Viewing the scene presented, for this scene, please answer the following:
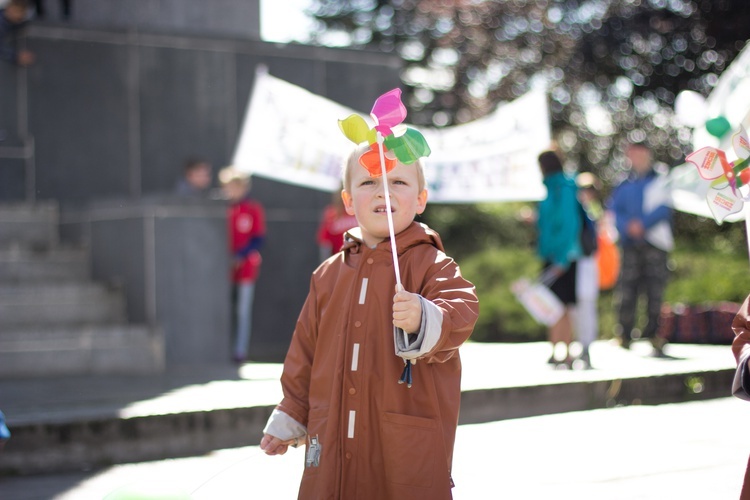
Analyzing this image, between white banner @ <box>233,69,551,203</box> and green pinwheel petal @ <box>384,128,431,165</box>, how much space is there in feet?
24.0

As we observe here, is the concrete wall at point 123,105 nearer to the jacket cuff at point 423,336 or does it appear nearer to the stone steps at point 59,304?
the stone steps at point 59,304

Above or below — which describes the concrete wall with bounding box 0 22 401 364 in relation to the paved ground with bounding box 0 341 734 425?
above

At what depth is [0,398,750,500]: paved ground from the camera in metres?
5.29

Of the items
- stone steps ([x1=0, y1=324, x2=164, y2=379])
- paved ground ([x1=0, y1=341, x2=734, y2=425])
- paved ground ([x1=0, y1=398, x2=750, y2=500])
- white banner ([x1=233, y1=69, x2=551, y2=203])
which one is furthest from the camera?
white banner ([x1=233, y1=69, x2=551, y2=203])

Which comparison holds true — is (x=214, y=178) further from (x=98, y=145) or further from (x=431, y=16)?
(x=431, y=16)

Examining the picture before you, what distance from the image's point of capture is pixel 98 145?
37.8 feet

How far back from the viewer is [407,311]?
11.0 feet

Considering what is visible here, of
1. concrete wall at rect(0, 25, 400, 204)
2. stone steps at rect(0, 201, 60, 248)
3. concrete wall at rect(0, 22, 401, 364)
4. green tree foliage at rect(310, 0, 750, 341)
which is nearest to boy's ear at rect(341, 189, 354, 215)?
concrete wall at rect(0, 22, 401, 364)

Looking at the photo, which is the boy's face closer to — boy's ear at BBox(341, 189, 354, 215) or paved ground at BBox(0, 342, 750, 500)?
boy's ear at BBox(341, 189, 354, 215)

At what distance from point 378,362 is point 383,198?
0.55 m

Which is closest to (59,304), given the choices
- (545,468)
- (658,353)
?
(545,468)

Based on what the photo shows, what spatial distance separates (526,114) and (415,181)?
29.1 ft

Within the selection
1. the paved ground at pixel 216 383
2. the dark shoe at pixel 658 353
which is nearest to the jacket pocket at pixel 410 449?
the paved ground at pixel 216 383

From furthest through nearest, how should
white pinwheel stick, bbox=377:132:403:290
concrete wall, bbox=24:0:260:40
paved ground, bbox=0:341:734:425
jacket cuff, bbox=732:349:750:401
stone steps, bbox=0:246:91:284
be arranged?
concrete wall, bbox=24:0:260:40
stone steps, bbox=0:246:91:284
paved ground, bbox=0:341:734:425
white pinwheel stick, bbox=377:132:403:290
jacket cuff, bbox=732:349:750:401
